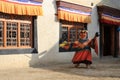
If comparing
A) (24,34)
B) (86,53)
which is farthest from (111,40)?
(24,34)

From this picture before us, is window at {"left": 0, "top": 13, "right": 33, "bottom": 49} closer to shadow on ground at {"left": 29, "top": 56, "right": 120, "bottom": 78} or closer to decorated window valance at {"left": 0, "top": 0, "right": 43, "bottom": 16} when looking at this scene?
decorated window valance at {"left": 0, "top": 0, "right": 43, "bottom": 16}

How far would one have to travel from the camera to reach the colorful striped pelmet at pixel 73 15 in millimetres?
17269

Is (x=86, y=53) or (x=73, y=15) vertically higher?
(x=73, y=15)

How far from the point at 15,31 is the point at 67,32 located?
3975 mm

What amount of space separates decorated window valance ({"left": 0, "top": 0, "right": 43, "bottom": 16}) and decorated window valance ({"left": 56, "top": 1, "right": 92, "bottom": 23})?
161 centimetres

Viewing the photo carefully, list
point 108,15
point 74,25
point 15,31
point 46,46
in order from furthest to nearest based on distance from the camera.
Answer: point 108,15 → point 74,25 → point 46,46 → point 15,31

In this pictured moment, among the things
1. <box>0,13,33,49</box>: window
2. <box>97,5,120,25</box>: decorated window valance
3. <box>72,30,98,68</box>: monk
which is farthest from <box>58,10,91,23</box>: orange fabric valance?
<box>72,30,98,68</box>: monk

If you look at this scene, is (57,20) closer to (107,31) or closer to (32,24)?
(32,24)

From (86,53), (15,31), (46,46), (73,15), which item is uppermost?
(73,15)

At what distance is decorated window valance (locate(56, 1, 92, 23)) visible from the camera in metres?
17.2

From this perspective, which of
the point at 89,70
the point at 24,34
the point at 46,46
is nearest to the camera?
the point at 89,70

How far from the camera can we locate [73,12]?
18344 mm

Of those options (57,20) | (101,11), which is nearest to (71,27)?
(57,20)

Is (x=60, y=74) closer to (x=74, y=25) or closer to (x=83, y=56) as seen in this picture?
(x=83, y=56)
